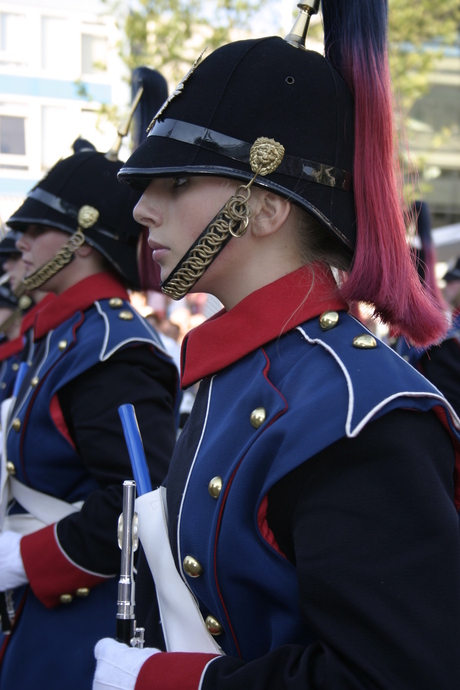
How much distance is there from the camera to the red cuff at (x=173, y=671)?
1.44 metres

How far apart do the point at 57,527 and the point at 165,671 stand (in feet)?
3.86

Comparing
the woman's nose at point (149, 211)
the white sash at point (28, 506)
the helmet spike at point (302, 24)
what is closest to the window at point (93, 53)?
the white sash at point (28, 506)

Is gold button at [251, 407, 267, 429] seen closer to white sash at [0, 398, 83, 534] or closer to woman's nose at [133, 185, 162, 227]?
woman's nose at [133, 185, 162, 227]

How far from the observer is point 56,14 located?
34.0 ft

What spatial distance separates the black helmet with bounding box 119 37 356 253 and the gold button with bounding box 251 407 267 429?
425mm

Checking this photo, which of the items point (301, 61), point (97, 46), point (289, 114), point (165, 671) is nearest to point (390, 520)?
point (165, 671)

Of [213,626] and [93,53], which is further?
[93,53]

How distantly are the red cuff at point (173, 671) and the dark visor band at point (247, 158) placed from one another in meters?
0.97

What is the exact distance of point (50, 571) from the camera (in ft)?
8.35

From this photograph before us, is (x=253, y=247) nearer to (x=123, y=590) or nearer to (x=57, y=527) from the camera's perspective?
(x=123, y=590)

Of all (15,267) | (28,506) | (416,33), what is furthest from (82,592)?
(416,33)

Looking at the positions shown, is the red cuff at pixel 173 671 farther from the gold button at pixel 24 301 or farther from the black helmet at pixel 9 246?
the gold button at pixel 24 301

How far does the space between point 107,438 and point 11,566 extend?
52cm

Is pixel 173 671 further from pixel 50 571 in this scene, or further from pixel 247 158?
pixel 50 571
